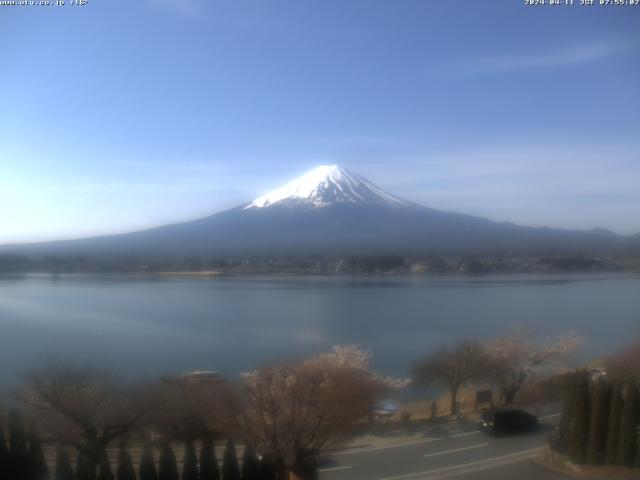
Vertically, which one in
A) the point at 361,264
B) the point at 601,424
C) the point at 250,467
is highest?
the point at 361,264

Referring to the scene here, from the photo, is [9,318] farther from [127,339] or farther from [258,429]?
[258,429]

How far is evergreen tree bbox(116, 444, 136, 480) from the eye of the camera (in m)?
3.97

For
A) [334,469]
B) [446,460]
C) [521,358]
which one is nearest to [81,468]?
[334,469]

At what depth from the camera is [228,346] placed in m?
7.75

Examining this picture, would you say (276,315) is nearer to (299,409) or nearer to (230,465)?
(299,409)

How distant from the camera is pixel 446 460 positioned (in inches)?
177

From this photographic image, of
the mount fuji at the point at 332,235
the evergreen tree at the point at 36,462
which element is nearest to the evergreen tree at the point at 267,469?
the evergreen tree at the point at 36,462

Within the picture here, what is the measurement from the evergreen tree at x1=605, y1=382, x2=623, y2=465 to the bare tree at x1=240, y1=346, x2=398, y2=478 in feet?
5.86

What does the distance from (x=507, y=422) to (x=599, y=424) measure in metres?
0.82

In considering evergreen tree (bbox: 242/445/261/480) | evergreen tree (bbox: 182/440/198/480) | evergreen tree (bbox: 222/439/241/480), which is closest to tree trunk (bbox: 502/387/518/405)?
evergreen tree (bbox: 242/445/261/480)

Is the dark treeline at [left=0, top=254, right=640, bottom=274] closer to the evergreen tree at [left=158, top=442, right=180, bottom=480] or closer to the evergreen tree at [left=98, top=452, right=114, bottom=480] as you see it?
the evergreen tree at [left=98, top=452, right=114, bottom=480]

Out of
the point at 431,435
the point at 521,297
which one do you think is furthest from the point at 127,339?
the point at 521,297

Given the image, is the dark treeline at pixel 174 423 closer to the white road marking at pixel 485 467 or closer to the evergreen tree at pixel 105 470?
the evergreen tree at pixel 105 470

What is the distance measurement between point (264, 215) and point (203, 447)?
598 inches
